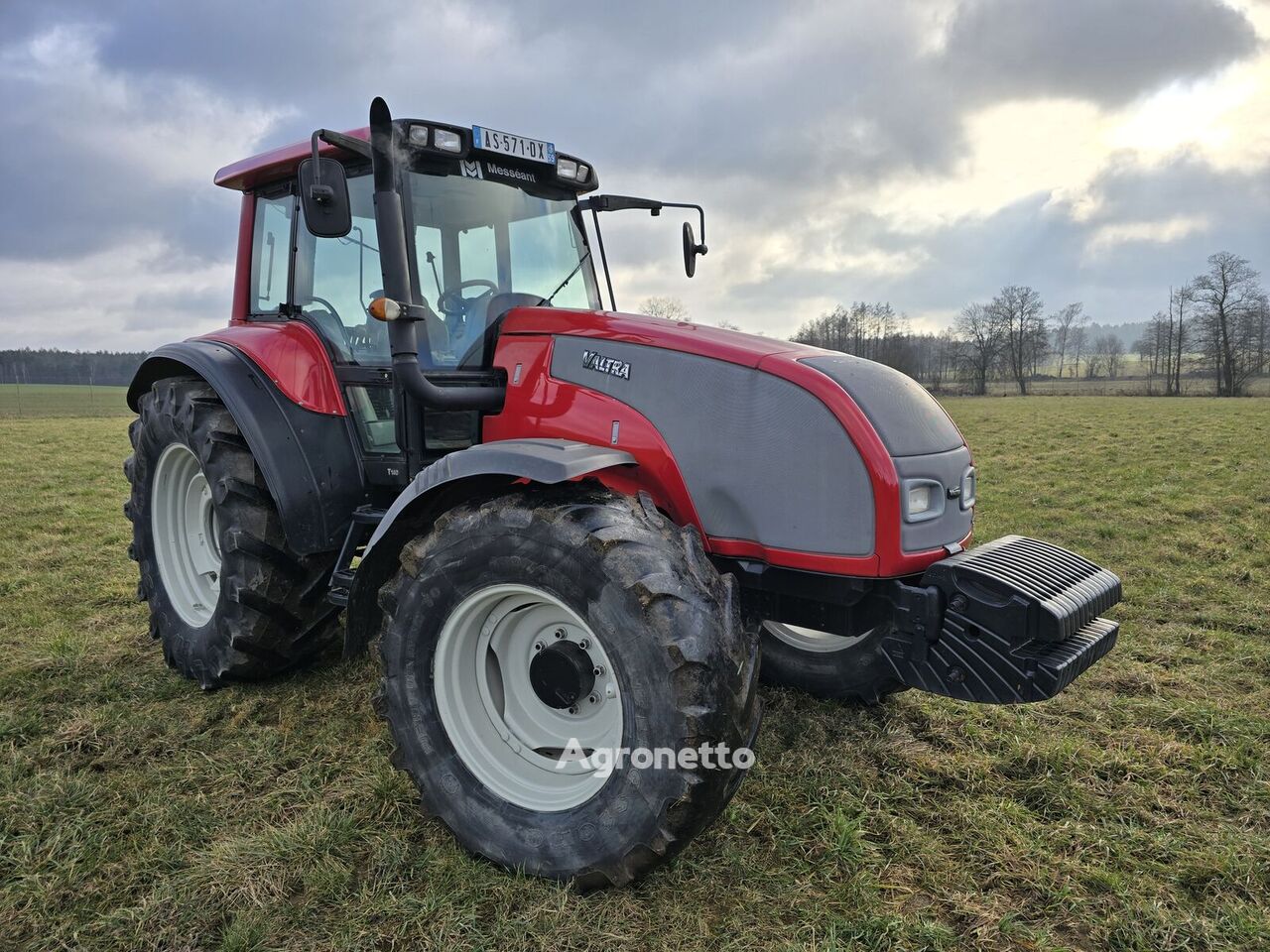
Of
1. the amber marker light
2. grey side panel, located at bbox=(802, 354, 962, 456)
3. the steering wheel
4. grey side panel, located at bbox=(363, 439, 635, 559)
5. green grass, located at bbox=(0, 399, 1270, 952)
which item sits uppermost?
the steering wheel

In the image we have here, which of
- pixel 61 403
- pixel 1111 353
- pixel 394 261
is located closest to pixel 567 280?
pixel 394 261

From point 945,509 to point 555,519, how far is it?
4.41ft

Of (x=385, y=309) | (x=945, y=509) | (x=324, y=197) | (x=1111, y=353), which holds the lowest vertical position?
(x=945, y=509)

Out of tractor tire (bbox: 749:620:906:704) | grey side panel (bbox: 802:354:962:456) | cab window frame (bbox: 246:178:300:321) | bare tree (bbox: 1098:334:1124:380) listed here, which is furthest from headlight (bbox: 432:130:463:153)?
bare tree (bbox: 1098:334:1124:380)

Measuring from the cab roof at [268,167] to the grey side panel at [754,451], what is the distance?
1.87m

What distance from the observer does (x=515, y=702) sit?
2.92 metres

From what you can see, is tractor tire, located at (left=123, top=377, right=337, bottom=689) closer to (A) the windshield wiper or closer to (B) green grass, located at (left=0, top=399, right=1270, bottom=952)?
(B) green grass, located at (left=0, top=399, right=1270, bottom=952)

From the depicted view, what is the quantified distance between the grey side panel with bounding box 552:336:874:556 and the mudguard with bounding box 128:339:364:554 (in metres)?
1.51

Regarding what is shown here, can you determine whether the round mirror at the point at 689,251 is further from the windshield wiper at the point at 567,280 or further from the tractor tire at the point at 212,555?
the tractor tire at the point at 212,555

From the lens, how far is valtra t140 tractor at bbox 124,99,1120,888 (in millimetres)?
2400

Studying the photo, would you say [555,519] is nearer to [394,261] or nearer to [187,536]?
[394,261]

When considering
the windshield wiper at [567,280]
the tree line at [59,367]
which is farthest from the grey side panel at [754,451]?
the tree line at [59,367]

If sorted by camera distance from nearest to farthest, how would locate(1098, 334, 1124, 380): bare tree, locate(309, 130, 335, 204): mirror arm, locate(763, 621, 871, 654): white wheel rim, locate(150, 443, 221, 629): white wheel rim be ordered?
locate(309, 130, 335, 204): mirror arm → locate(763, 621, 871, 654): white wheel rim → locate(150, 443, 221, 629): white wheel rim → locate(1098, 334, 1124, 380): bare tree

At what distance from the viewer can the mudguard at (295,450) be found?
352cm
